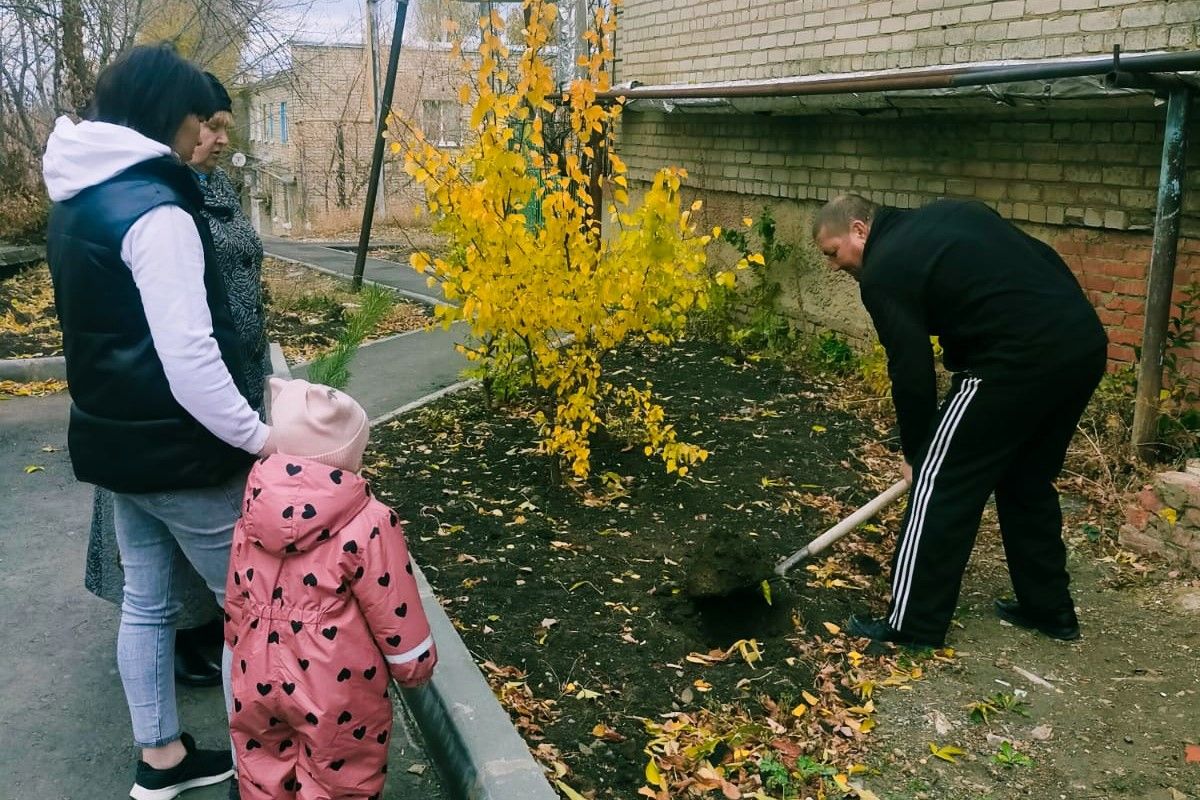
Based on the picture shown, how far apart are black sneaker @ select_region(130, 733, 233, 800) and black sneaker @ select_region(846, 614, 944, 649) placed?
7.18 ft

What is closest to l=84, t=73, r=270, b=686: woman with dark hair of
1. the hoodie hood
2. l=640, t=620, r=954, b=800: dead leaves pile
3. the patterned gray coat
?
the patterned gray coat

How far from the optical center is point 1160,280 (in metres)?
4.64

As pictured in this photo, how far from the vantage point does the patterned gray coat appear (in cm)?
303

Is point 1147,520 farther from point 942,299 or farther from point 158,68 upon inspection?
point 158,68

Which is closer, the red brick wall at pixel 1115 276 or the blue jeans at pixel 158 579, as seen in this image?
the blue jeans at pixel 158 579

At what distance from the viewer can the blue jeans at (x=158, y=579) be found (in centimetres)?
257

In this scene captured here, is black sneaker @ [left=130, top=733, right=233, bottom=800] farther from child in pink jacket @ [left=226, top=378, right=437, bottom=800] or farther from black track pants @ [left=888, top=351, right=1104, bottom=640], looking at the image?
black track pants @ [left=888, top=351, right=1104, bottom=640]

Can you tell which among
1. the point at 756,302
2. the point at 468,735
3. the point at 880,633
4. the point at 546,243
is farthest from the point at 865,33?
the point at 468,735

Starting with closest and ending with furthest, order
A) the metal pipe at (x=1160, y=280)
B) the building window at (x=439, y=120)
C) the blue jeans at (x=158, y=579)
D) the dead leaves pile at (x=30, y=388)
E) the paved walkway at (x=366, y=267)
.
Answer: the blue jeans at (x=158, y=579) < the metal pipe at (x=1160, y=280) < the dead leaves pile at (x=30, y=388) < the paved walkway at (x=366, y=267) < the building window at (x=439, y=120)

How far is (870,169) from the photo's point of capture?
6.92 meters

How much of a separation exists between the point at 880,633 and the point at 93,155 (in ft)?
9.66

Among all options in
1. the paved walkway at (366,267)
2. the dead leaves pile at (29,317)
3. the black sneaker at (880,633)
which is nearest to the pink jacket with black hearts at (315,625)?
the black sneaker at (880,633)

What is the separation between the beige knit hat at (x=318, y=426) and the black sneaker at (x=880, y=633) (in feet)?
6.98

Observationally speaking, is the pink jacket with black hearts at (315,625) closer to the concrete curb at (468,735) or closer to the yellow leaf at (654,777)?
the concrete curb at (468,735)
